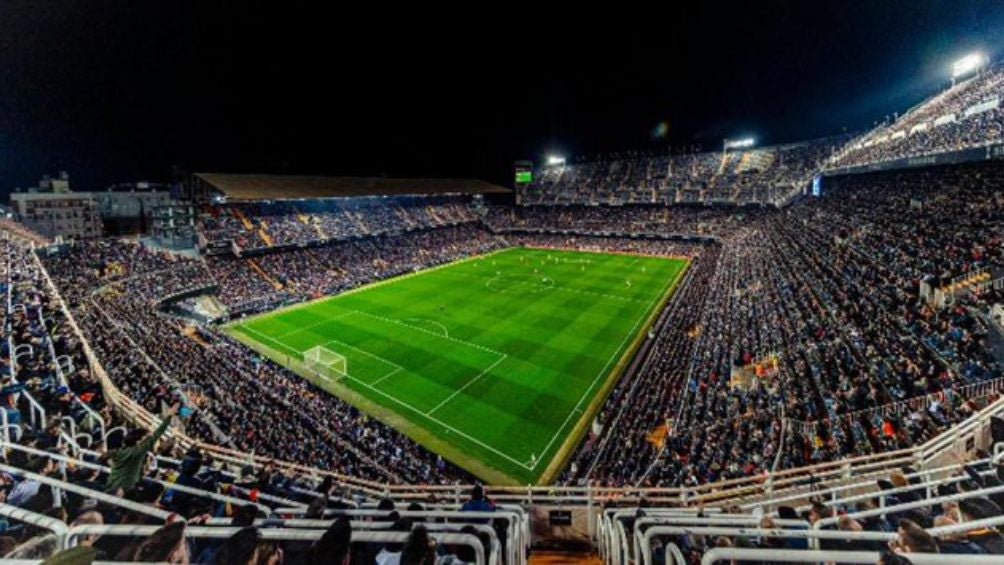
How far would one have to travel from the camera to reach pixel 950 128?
29.5 metres

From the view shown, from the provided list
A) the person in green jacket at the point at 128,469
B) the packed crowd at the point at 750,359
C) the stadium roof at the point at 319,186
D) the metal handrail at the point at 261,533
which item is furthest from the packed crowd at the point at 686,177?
the person in green jacket at the point at 128,469

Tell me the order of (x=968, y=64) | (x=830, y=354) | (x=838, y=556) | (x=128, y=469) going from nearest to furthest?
(x=838, y=556) → (x=128, y=469) → (x=830, y=354) → (x=968, y=64)

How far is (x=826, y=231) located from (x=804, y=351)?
18.9 m

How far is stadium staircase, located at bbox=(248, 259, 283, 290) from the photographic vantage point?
4138 cm

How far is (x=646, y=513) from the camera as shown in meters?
5.84

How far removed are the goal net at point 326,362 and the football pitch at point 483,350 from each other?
17 centimetres

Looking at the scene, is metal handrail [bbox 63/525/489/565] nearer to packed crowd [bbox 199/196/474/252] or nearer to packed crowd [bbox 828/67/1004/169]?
packed crowd [bbox 828/67/1004/169]

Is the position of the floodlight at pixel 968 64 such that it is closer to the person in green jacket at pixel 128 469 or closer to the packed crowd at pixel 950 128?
the packed crowd at pixel 950 128

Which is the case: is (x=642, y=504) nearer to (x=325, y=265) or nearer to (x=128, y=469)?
(x=128, y=469)

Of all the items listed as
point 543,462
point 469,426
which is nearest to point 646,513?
point 543,462

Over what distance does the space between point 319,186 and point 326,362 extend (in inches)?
1652

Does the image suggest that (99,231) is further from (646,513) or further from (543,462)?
(646,513)

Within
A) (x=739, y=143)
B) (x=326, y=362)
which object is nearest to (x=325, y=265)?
(x=326, y=362)

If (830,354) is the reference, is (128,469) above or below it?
above
